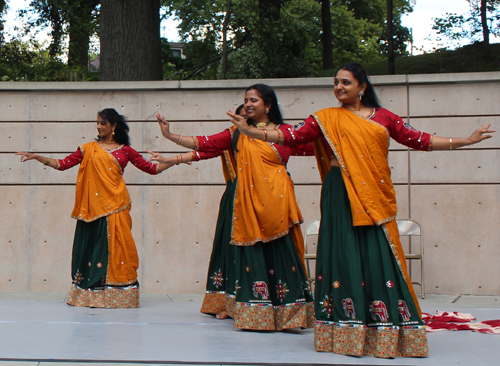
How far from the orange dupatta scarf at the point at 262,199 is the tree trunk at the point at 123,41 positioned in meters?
5.01

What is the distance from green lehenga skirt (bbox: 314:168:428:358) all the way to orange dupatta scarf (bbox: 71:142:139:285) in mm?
2832

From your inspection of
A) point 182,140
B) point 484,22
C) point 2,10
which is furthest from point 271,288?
point 2,10

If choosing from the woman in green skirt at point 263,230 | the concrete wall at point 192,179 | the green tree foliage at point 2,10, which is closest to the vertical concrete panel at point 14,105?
the concrete wall at point 192,179

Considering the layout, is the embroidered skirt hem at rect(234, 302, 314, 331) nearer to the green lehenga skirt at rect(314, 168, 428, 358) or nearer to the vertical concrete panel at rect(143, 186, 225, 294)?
A: the green lehenga skirt at rect(314, 168, 428, 358)

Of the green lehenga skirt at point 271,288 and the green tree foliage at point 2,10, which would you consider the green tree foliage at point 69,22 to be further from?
the green lehenga skirt at point 271,288

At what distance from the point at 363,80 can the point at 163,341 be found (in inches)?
91.1

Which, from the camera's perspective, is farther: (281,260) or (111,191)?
(111,191)

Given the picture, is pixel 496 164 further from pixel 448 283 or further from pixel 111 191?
pixel 111 191

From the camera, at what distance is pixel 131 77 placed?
9.63 metres

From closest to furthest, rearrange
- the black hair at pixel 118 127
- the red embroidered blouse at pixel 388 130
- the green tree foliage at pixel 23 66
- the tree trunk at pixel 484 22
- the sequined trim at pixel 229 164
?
the red embroidered blouse at pixel 388 130
the sequined trim at pixel 229 164
the black hair at pixel 118 127
the tree trunk at pixel 484 22
the green tree foliage at pixel 23 66

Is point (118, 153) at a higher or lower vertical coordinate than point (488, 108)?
lower

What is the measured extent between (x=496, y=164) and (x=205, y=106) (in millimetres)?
3755

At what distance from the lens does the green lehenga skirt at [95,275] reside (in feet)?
20.7

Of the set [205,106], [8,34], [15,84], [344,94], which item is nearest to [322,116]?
[344,94]
